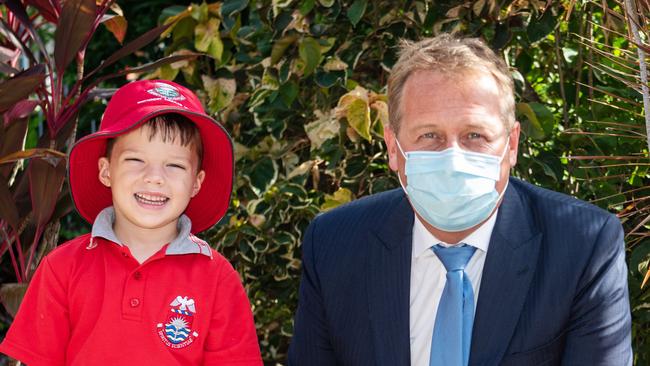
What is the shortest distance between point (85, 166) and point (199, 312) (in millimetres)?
563

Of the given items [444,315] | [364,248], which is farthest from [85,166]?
[444,315]

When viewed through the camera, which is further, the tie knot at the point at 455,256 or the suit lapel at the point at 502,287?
the tie knot at the point at 455,256

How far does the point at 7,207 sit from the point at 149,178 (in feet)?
2.67

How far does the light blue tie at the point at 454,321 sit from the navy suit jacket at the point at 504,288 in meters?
0.03

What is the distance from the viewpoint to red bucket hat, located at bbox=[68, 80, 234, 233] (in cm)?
269

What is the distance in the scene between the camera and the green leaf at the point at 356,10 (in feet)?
11.0

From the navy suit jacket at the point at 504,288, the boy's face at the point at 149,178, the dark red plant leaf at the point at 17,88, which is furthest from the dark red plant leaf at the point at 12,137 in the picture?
the navy suit jacket at the point at 504,288

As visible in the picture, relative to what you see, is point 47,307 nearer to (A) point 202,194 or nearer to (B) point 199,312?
(B) point 199,312

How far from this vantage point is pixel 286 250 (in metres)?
3.71

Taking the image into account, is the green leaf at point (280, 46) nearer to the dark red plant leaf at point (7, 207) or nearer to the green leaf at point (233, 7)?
the green leaf at point (233, 7)

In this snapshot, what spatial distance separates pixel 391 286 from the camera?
2.64 m

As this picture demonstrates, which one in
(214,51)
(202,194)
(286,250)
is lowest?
(286,250)

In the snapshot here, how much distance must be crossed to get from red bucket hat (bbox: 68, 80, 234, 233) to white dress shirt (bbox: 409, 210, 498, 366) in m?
0.60

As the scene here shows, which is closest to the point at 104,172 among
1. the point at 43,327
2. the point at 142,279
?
the point at 142,279
